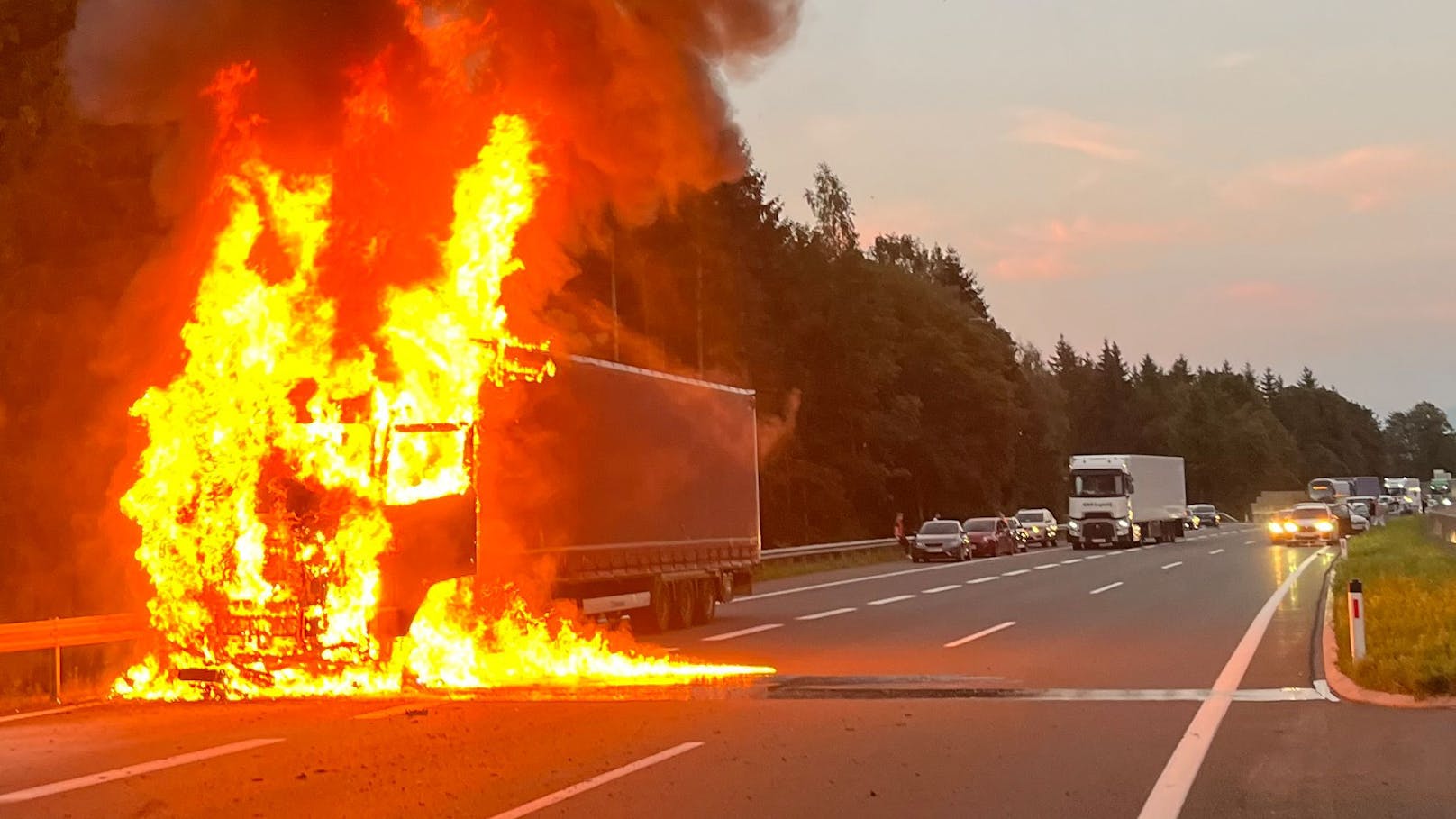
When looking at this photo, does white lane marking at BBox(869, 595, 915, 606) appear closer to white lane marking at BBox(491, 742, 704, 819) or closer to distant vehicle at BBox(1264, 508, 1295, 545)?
white lane marking at BBox(491, 742, 704, 819)

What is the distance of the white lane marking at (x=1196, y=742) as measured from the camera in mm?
8867

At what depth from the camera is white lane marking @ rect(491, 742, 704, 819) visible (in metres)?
8.73

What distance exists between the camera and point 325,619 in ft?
46.3

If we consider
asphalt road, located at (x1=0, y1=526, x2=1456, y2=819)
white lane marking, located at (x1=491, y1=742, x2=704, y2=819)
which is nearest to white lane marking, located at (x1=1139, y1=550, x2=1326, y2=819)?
asphalt road, located at (x1=0, y1=526, x2=1456, y2=819)

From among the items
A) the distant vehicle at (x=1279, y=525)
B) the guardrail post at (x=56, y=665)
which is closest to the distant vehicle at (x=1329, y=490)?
the distant vehicle at (x=1279, y=525)

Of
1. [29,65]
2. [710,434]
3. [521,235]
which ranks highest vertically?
[29,65]

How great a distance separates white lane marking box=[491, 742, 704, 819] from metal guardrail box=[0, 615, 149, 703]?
6905 millimetres

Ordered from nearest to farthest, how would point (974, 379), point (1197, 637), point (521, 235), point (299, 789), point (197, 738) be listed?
1. point (299, 789)
2. point (197, 738)
3. point (521, 235)
4. point (1197, 637)
5. point (974, 379)

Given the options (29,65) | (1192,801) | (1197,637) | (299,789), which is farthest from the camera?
(29,65)

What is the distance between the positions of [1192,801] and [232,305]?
10384mm

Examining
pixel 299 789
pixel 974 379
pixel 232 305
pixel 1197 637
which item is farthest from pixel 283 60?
pixel 974 379

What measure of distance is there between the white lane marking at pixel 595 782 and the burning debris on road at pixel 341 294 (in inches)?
170

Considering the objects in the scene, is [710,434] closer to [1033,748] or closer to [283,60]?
[283,60]

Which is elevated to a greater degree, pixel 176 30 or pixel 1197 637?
pixel 176 30
